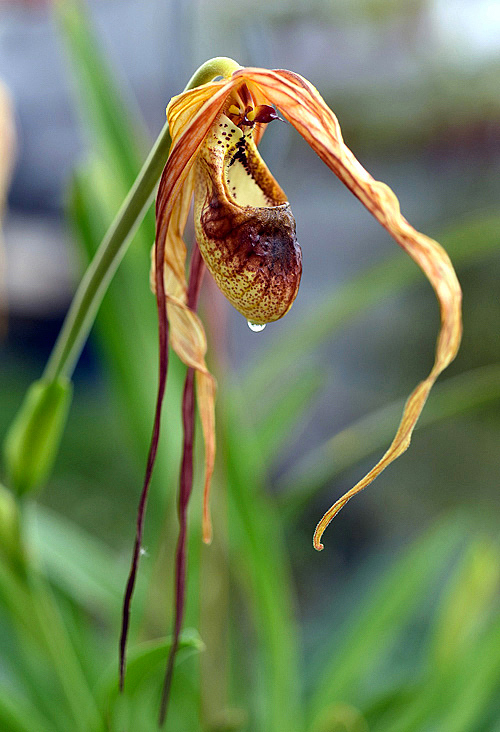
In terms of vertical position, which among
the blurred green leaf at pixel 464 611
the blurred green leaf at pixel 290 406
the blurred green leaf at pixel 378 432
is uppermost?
the blurred green leaf at pixel 290 406

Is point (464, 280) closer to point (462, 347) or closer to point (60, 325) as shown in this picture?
point (462, 347)

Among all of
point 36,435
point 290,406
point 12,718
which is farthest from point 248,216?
point 290,406

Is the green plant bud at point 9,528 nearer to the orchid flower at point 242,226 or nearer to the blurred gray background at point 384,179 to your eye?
the orchid flower at point 242,226

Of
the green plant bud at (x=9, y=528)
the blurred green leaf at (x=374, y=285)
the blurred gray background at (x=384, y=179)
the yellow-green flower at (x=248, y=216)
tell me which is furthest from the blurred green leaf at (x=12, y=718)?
the blurred gray background at (x=384, y=179)

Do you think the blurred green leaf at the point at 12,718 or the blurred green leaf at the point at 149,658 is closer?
the blurred green leaf at the point at 149,658

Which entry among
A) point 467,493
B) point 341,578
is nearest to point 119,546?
point 341,578

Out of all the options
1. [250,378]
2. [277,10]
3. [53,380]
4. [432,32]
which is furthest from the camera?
[277,10]
